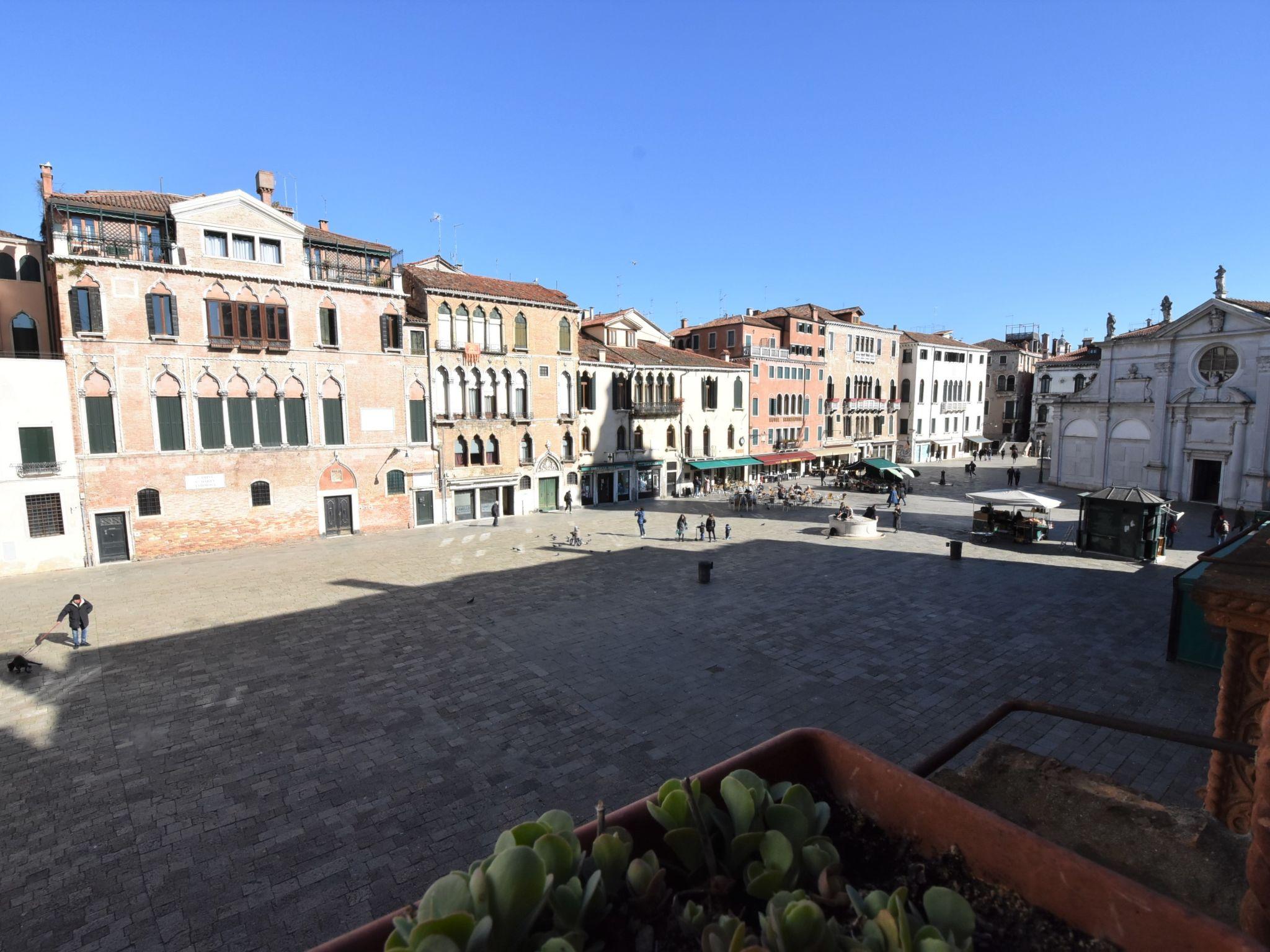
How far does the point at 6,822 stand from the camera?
8.09m

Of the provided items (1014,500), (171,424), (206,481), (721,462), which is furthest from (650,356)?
(171,424)

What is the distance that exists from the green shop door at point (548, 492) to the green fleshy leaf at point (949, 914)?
31.5 meters

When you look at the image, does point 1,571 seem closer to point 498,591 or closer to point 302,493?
point 302,493

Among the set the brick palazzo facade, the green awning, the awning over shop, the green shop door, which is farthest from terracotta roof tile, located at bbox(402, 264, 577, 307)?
the awning over shop

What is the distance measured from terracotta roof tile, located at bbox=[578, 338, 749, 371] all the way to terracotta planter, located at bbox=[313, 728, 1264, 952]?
32312mm

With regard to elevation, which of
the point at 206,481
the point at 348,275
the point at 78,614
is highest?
the point at 348,275

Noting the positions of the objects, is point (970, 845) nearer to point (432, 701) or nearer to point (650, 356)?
point (432, 701)

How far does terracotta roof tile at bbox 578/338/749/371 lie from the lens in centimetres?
3562

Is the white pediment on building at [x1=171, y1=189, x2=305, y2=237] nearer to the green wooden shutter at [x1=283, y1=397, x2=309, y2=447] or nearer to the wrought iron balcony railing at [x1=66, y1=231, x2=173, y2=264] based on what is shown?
the wrought iron balcony railing at [x1=66, y1=231, x2=173, y2=264]

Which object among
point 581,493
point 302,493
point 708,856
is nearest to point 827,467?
point 581,493

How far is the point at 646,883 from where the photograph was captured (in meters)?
1.97

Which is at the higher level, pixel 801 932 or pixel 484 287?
Result: pixel 484 287

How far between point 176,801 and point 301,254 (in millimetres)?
22209

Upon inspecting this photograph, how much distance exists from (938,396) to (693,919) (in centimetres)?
6289
